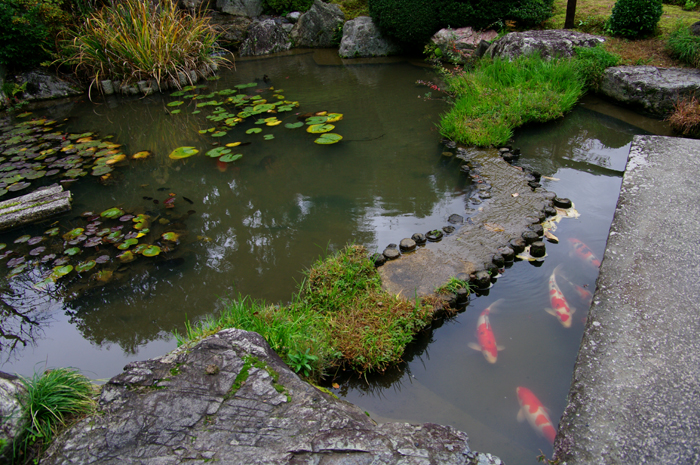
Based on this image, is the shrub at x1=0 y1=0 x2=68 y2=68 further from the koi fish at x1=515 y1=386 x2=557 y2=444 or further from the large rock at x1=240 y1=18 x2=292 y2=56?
the koi fish at x1=515 y1=386 x2=557 y2=444

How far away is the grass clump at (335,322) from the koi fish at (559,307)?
0.94 metres

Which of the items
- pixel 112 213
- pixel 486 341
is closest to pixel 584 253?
pixel 486 341

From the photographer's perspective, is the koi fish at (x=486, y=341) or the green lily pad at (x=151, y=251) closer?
the koi fish at (x=486, y=341)

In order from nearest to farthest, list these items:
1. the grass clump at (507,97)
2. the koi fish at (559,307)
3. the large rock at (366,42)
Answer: the koi fish at (559,307) < the grass clump at (507,97) < the large rock at (366,42)

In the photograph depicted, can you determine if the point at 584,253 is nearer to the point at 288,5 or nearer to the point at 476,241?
the point at 476,241

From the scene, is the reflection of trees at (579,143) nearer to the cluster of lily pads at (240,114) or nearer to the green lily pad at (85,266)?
the cluster of lily pads at (240,114)

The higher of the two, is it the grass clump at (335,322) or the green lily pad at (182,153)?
the green lily pad at (182,153)

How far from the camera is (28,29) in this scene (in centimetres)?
730

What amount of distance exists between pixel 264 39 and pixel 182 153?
6.33m

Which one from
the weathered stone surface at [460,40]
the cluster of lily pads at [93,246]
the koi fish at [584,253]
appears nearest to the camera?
the koi fish at [584,253]

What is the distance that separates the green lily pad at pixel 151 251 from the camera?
3.63 m

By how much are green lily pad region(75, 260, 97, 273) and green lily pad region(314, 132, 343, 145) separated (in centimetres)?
300

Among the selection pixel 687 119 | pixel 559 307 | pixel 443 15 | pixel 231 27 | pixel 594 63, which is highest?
pixel 231 27

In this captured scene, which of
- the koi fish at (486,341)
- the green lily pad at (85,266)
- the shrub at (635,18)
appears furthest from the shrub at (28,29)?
the shrub at (635,18)
